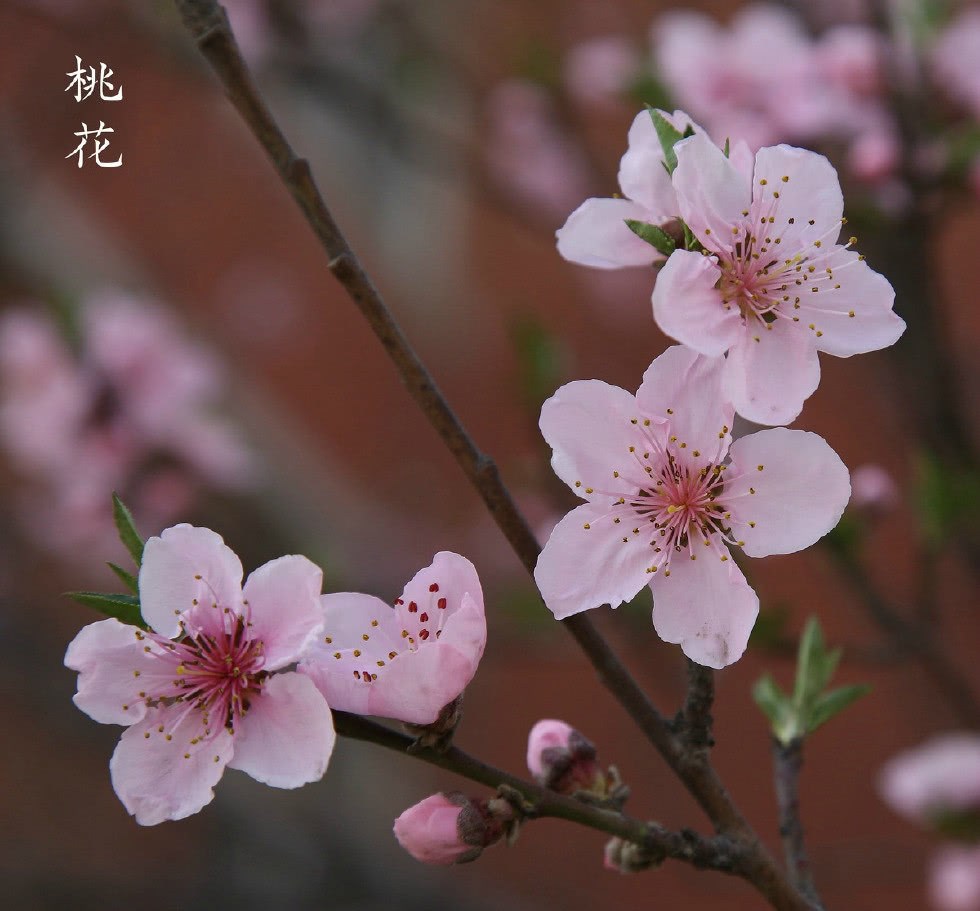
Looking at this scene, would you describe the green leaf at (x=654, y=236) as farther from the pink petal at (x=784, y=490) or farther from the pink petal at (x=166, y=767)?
the pink petal at (x=166, y=767)

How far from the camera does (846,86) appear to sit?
1.42 m

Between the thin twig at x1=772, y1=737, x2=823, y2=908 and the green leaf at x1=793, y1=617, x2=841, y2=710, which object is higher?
the green leaf at x1=793, y1=617, x2=841, y2=710

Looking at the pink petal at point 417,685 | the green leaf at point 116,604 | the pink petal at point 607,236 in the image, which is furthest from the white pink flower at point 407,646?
the pink petal at point 607,236

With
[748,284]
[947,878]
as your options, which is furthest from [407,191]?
[748,284]

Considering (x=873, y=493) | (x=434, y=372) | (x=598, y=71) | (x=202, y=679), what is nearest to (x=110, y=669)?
(x=202, y=679)

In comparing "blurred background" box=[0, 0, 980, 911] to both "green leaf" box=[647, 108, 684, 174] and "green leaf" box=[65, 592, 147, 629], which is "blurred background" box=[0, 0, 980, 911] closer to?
"green leaf" box=[647, 108, 684, 174]

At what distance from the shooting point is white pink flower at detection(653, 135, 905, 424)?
58 centimetres

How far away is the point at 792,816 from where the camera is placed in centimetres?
69

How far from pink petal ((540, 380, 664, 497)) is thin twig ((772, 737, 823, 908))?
22 centimetres

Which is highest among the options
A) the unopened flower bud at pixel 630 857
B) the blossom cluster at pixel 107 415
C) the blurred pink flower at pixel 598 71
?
the blurred pink flower at pixel 598 71

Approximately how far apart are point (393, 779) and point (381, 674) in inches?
113

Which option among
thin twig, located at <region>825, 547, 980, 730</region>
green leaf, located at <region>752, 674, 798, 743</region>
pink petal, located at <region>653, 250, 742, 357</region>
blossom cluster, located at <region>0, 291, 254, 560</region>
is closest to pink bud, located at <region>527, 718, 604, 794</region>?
green leaf, located at <region>752, 674, 798, 743</region>

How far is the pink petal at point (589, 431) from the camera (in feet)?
2.03

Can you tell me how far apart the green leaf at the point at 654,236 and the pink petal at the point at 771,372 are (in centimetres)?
7
